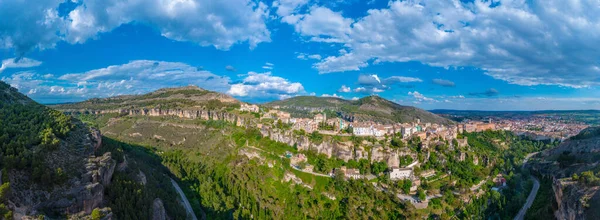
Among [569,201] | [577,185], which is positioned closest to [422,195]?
[569,201]

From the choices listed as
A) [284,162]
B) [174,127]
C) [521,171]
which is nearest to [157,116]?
[174,127]

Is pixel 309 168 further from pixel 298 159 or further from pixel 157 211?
pixel 157 211

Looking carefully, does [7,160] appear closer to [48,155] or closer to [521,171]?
[48,155]

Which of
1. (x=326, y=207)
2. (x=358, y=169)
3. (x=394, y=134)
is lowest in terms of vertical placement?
(x=326, y=207)

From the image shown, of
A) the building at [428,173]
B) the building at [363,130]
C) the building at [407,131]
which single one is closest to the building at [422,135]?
the building at [407,131]

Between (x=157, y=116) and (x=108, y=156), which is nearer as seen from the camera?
(x=108, y=156)

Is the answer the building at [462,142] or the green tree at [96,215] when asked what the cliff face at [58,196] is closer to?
the green tree at [96,215]

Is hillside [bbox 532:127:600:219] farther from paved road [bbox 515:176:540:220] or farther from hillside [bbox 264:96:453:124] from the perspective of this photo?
hillside [bbox 264:96:453:124]
